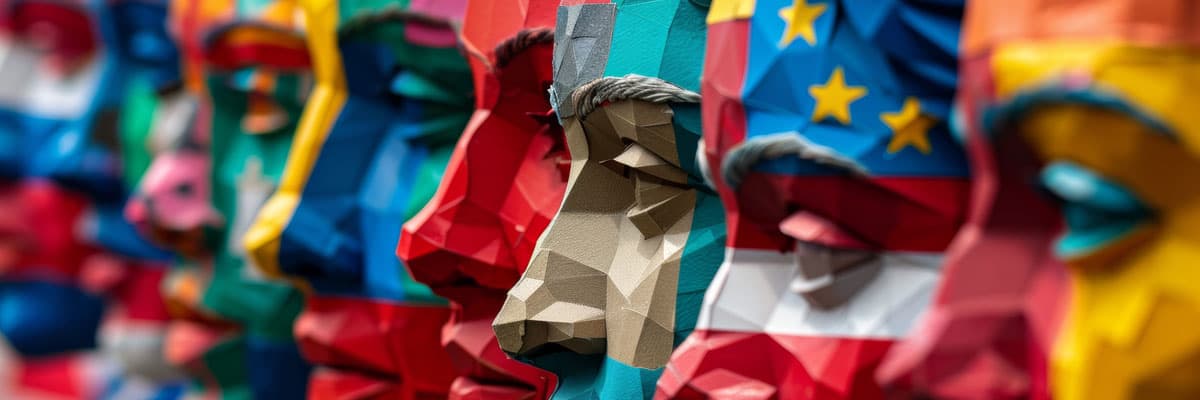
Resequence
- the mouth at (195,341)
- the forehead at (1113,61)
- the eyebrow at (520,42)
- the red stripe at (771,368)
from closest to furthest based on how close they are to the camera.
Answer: the forehead at (1113,61)
the red stripe at (771,368)
the eyebrow at (520,42)
the mouth at (195,341)

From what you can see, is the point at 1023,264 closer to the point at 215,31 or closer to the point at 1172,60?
the point at 1172,60

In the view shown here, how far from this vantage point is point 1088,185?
2.29 metres

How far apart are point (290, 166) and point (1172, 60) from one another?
139 inches

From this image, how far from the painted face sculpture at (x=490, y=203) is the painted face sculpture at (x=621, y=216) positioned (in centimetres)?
33

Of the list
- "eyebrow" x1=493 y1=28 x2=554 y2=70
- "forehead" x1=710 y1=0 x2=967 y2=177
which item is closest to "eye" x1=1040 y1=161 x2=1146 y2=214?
"forehead" x1=710 y1=0 x2=967 y2=177

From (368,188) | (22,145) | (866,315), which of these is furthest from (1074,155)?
(22,145)

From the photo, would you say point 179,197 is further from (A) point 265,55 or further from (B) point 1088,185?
(B) point 1088,185

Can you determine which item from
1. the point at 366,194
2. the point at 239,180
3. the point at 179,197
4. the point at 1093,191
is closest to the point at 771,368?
the point at 1093,191

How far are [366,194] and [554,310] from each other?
1.46 m

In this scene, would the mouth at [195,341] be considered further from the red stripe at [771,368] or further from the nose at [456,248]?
the red stripe at [771,368]

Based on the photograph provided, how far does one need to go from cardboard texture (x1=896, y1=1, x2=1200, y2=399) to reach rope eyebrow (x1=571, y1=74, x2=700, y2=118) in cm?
117

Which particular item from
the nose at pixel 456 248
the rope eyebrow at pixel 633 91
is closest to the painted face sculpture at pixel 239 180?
the nose at pixel 456 248

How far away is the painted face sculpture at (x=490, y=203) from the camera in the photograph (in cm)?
434

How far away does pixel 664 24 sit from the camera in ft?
12.1
